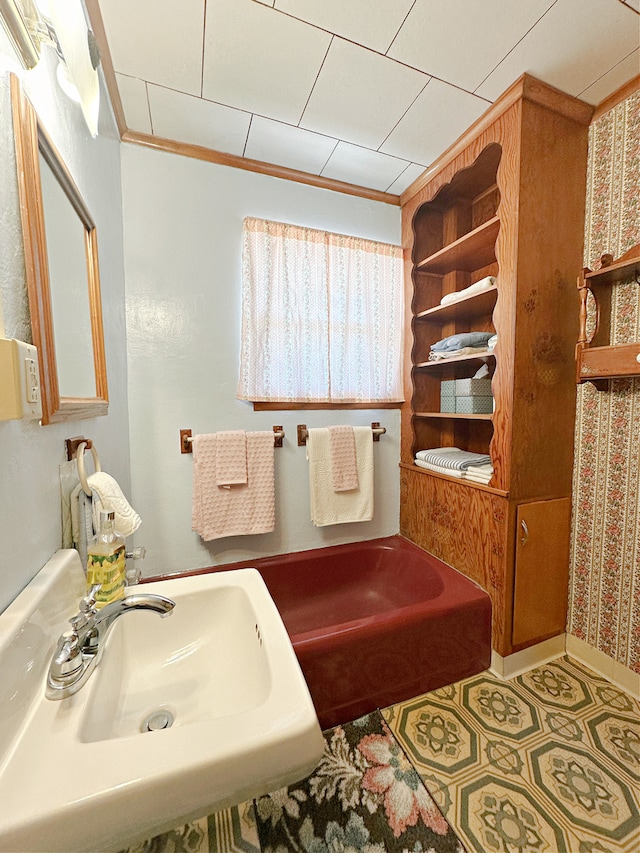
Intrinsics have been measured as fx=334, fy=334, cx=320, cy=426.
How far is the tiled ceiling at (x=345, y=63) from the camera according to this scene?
3.27 ft

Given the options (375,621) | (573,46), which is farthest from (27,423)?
(573,46)

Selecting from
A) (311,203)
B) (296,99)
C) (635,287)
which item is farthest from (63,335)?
(635,287)

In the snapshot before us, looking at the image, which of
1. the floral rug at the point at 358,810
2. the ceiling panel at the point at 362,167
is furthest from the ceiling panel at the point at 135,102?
the floral rug at the point at 358,810

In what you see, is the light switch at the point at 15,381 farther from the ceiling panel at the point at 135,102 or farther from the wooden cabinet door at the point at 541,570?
the wooden cabinet door at the point at 541,570

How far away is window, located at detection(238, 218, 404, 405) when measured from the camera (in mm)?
1633

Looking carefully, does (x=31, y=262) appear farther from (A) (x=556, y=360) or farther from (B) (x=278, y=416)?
(A) (x=556, y=360)

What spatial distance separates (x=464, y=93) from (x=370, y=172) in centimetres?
52

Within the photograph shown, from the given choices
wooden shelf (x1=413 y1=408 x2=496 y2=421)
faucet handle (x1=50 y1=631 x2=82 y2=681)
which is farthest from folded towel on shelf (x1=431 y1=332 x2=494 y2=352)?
faucet handle (x1=50 y1=631 x2=82 y2=681)

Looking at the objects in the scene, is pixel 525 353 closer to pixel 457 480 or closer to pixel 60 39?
pixel 457 480

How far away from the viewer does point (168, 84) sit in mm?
1217

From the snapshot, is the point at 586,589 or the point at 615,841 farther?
the point at 586,589

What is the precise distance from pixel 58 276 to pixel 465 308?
1.68 meters

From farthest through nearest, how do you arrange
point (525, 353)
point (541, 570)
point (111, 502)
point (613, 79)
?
point (541, 570) < point (525, 353) < point (613, 79) < point (111, 502)

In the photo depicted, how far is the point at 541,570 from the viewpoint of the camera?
143cm
